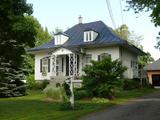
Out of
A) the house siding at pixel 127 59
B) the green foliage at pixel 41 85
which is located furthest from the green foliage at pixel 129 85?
the green foliage at pixel 41 85

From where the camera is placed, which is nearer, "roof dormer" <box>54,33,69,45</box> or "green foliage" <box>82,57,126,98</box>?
"green foliage" <box>82,57,126,98</box>

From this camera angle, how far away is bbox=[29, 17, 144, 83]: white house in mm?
40125

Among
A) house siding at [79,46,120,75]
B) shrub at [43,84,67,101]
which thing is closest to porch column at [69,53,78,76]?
house siding at [79,46,120,75]

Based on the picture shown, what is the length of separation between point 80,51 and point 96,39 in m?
2.17

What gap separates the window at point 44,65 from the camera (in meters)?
44.9

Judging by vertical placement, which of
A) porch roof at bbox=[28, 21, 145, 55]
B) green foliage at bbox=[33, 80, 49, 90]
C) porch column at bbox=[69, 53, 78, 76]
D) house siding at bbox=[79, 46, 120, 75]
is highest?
porch roof at bbox=[28, 21, 145, 55]

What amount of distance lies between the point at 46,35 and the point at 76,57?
43602 mm

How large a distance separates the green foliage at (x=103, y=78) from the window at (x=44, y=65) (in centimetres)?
1885

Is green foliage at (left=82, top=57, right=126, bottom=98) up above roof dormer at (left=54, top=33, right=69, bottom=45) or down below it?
below

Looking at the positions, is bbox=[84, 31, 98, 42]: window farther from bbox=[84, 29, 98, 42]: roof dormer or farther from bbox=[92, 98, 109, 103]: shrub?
bbox=[92, 98, 109, 103]: shrub

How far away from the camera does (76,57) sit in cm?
4141

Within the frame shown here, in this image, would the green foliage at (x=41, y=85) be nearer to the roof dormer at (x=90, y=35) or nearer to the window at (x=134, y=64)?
the roof dormer at (x=90, y=35)

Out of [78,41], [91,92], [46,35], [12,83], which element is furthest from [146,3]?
[46,35]

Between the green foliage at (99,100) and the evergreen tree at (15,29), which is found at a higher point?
the evergreen tree at (15,29)
